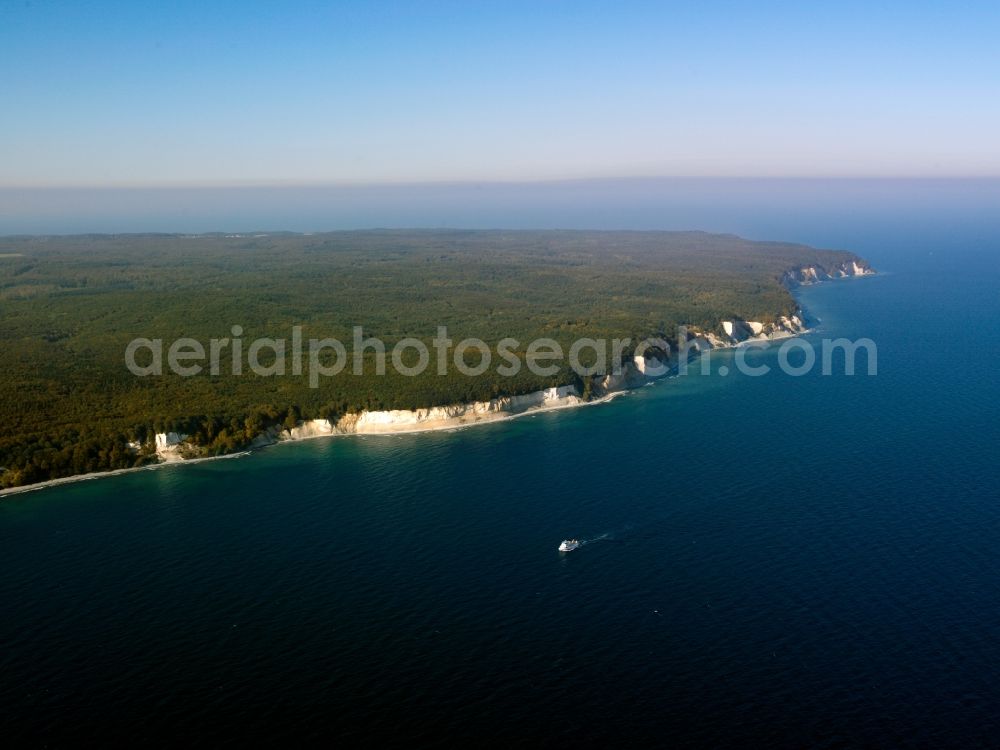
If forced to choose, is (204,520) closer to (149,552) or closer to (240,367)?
(149,552)

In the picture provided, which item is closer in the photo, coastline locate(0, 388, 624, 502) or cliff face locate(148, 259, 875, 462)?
coastline locate(0, 388, 624, 502)

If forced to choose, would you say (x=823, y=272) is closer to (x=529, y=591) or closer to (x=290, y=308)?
(x=290, y=308)

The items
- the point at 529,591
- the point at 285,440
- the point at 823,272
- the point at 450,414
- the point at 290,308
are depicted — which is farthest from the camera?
the point at 823,272

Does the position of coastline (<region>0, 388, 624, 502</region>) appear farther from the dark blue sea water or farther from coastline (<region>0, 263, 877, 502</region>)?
the dark blue sea water

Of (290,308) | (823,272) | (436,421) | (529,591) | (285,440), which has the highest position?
(823,272)

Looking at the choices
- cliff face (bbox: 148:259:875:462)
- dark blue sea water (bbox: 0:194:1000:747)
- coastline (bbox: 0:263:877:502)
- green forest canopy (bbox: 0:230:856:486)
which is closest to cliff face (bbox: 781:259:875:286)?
green forest canopy (bbox: 0:230:856:486)

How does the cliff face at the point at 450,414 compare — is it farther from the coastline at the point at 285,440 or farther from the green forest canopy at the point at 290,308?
A: the green forest canopy at the point at 290,308

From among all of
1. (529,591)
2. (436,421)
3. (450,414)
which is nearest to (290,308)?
(450,414)

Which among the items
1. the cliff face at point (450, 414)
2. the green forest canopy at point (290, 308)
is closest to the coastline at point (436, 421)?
the cliff face at point (450, 414)

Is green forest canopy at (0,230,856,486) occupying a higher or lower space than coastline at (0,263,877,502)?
higher
